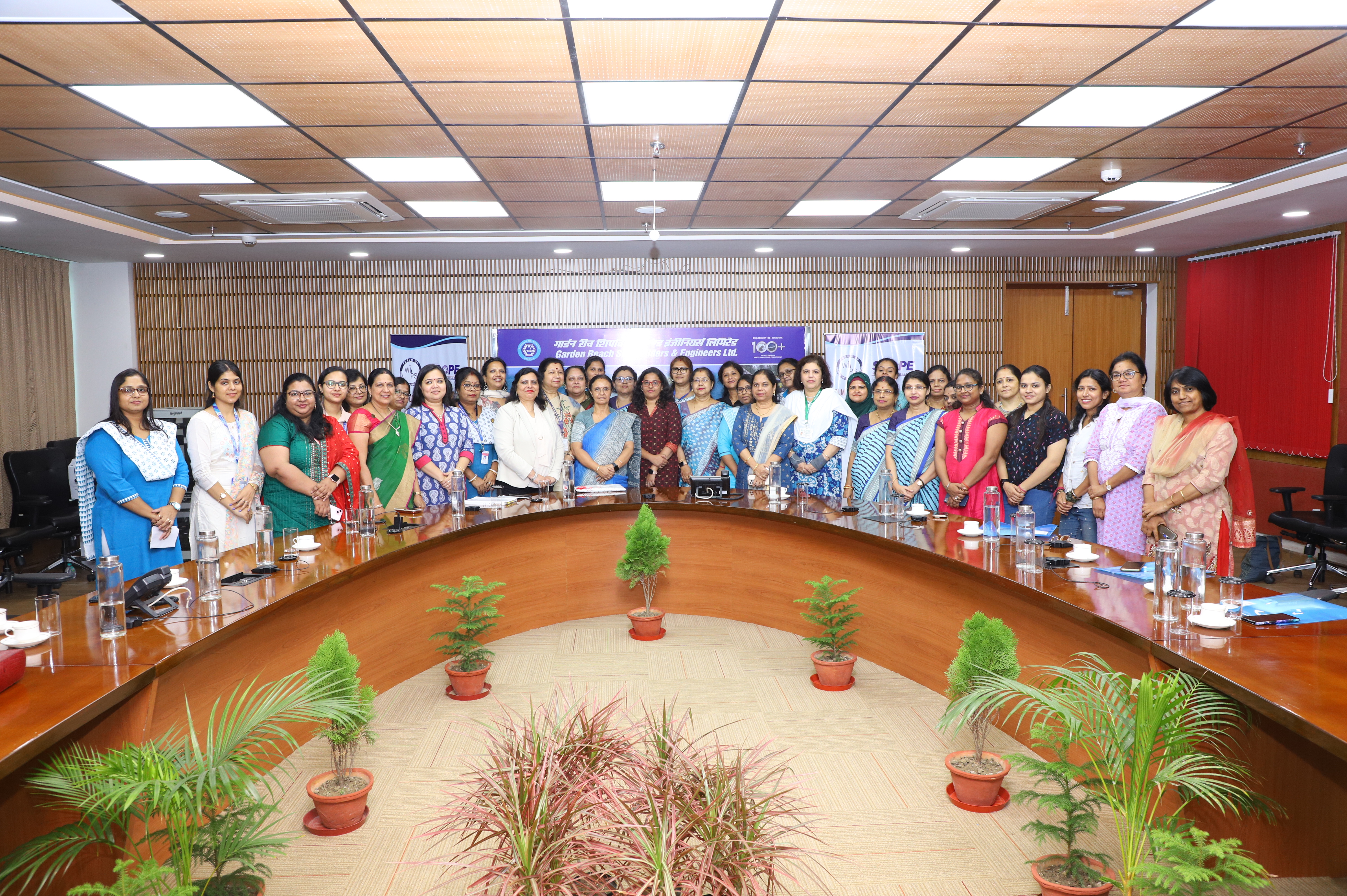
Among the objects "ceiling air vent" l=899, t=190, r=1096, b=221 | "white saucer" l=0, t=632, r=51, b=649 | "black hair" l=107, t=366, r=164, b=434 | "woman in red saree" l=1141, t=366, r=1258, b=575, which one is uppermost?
"ceiling air vent" l=899, t=190, r=1096, b=221

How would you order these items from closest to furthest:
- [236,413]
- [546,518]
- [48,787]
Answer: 1. [48,787]
2. [236,413]
3. [546,518]

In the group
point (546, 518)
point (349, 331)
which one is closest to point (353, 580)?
point (546, 518)

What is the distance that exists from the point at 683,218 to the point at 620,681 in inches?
165

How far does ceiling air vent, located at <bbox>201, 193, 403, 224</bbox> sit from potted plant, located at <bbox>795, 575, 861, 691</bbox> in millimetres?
4327

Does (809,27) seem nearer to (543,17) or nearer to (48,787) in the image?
(543,17)

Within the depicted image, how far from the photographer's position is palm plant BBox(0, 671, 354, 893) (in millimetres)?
1690

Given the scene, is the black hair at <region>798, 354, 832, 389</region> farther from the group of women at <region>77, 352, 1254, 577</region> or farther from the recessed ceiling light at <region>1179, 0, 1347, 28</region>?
the recessed ceiling light at <region>1179, 0, 1347, 28</region>

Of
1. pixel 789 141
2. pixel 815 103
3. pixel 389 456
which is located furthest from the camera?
pixel 389 456

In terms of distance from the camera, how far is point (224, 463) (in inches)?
173

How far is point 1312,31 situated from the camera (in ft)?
10.5

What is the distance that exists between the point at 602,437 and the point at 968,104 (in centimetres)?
332

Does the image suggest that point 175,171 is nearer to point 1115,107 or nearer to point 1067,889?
point 1115,107

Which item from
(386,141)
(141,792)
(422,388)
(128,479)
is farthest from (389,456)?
(141,792)

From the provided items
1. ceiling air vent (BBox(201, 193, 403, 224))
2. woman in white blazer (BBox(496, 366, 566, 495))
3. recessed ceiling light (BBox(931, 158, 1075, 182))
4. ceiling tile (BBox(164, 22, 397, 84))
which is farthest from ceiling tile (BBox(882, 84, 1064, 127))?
ceiling air vent (BBox(201, 193, 403, 224))
